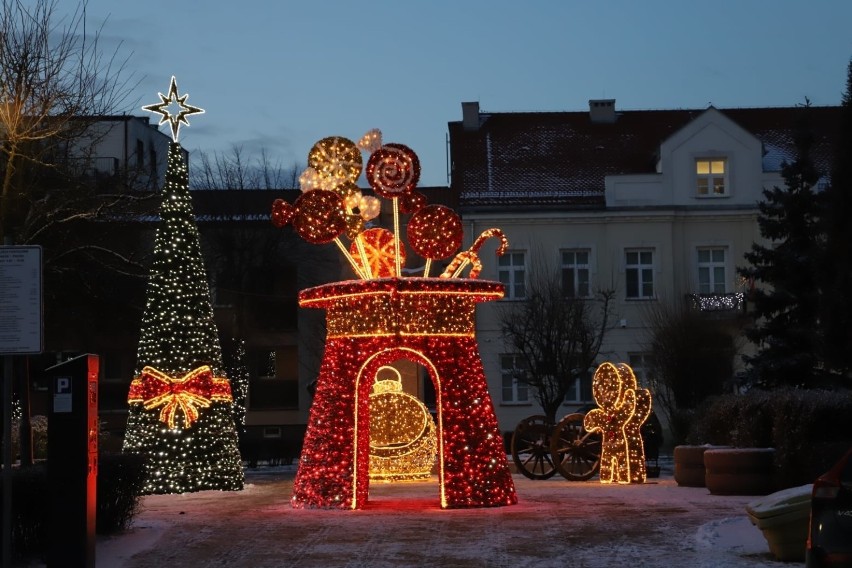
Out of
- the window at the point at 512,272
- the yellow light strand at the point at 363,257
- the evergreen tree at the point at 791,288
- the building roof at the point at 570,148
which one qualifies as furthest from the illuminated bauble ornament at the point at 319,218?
the building roof at the point at 570,148

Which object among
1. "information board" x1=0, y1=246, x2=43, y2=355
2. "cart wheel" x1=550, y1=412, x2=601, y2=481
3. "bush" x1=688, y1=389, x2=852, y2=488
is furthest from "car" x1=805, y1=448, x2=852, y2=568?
"cart wheel" x1=550, y1=412, x2=601, y2=481

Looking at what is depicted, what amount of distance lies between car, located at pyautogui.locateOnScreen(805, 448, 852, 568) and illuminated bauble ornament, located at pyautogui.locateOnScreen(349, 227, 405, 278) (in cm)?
1063

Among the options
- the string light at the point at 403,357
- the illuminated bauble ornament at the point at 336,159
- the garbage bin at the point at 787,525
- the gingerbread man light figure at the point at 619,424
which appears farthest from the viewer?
the gingerbread man light figure at the point at 619,424

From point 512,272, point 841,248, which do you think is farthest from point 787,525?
point 512,272

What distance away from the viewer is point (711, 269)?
45.9m

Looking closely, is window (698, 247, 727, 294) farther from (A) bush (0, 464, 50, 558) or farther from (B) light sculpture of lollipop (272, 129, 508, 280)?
(A) bush (0, 464, 50, 558)

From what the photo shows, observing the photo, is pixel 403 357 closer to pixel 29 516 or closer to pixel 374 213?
pixel 374 213

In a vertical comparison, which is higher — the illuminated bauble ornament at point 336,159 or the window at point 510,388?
the illuminated bauble ornament at point 336,159

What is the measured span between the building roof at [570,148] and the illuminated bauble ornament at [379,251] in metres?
25.6

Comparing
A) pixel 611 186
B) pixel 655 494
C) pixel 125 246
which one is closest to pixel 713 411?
pixel 655 494

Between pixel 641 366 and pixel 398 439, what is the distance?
1910cm

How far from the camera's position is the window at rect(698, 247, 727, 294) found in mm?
45656

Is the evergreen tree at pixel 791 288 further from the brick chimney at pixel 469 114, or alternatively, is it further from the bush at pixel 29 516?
the bush at pixel 29 516

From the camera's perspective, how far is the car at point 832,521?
9852 millimetres
